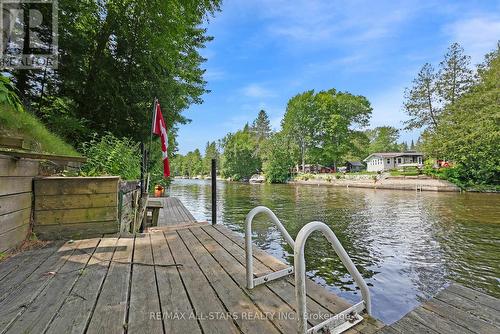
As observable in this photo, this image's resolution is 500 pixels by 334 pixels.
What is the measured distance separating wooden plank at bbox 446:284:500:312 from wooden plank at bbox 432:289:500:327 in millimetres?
34

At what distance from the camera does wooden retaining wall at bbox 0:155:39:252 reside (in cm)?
253

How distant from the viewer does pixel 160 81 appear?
767 cm

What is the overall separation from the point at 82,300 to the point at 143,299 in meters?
0.43

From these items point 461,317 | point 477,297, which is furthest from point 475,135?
point 461,317

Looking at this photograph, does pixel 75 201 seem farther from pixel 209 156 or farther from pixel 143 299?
pixel 209 156

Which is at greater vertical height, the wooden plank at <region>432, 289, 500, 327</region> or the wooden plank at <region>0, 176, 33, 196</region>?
the wooden plank at <region>0, 176, 33, 196</region>

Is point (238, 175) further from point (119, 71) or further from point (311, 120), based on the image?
point (119, 71)

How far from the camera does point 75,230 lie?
10.9 feet

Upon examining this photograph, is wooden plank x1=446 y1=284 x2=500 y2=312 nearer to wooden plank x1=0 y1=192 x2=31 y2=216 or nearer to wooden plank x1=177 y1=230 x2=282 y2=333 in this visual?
wooden plank x1=177 y1=230 x2=282 y2=333

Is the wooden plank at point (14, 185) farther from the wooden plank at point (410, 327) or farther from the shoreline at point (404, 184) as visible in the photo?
the shoreline at point (404, 184)

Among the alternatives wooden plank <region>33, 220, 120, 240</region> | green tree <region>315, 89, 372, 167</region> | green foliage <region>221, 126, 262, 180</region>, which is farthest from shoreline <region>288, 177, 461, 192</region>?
wooden plank <region>33, 220, 120, 240</region>

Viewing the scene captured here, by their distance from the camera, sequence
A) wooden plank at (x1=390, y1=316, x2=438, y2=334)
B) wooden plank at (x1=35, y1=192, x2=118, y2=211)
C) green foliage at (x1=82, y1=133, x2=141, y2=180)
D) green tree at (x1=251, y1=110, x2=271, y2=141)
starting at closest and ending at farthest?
wooden plank at (x1=390, y1=316, x2=438, y2=334) < wooden plank at (x1=35, y1=192, x2=118, y2=211) < green foliage at (x1=82, y1=133, x2=141, y2=180) < green tree at (x1=251, y1=110, x2=271, y2=141)

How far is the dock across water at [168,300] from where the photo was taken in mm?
1505

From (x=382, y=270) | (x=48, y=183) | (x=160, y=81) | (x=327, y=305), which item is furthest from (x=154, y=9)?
(x=382, y=270)
